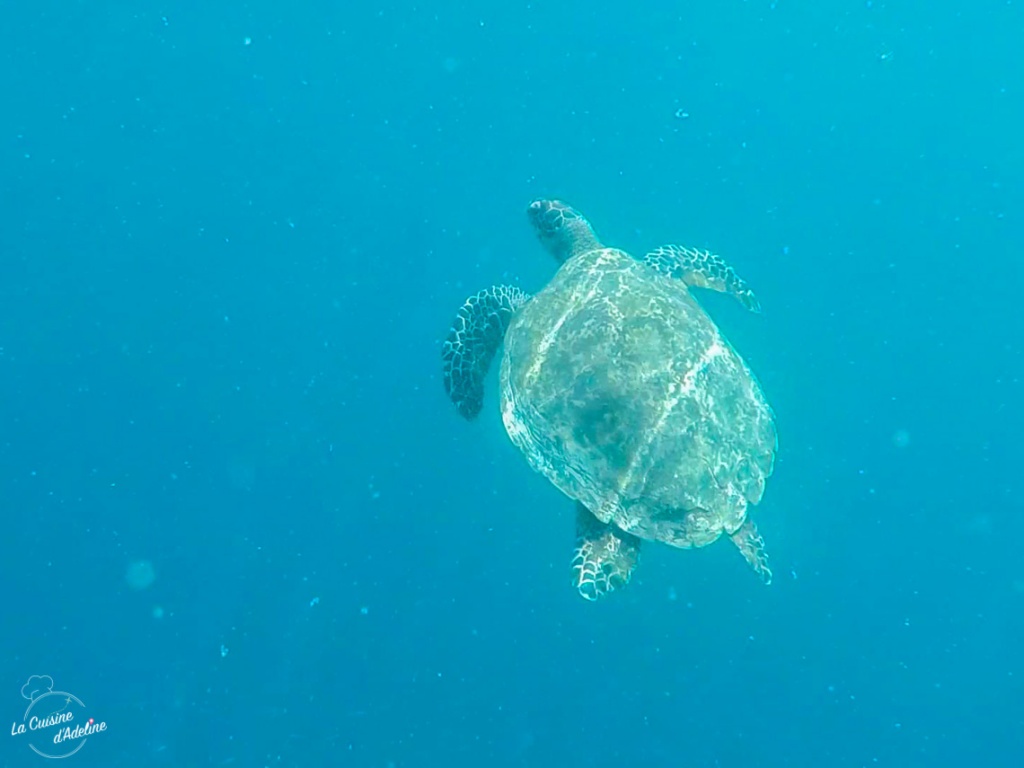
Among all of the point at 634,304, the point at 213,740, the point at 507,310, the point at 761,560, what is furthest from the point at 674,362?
the point at 213,740

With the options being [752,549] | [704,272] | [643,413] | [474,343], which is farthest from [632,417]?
[704,272]

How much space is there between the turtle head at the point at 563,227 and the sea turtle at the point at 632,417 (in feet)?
4.02

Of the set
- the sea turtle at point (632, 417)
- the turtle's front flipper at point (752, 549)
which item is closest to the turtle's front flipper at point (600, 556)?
the sea turtle at point (632, 417)

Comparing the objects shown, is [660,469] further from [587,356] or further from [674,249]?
[674,249]

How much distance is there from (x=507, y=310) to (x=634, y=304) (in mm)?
2200

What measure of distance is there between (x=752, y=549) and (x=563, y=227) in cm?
438

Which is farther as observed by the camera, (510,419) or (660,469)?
(510,419)

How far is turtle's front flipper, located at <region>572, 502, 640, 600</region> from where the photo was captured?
589 cm

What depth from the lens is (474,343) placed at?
764cm

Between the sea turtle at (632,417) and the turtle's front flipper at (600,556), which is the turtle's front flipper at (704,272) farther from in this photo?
the turtle's front flipper at (600,556)

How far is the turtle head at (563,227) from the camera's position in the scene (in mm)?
7992

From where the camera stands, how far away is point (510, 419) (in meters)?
6.62

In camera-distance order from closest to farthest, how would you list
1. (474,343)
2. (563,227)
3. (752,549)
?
(752,549) < (474,343) < (563,227)

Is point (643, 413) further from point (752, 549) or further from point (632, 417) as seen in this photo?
point (752, 549)
